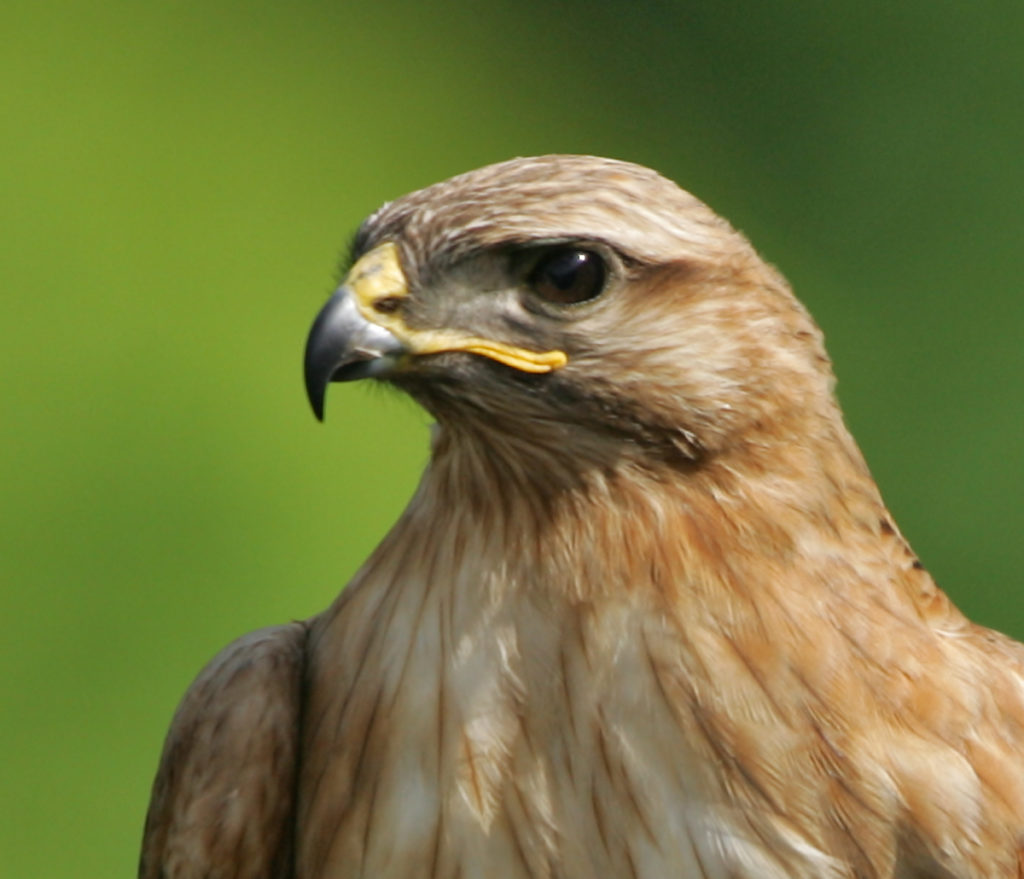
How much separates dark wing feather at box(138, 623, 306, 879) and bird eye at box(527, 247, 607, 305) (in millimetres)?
373

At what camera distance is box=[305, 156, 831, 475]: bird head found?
1.34 metres

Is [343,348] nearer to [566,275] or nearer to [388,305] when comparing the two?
[388,305]

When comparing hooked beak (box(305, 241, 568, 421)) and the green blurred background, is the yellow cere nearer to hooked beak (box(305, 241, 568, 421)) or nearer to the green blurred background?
hooked beak (box(305, 241, 568, 421))

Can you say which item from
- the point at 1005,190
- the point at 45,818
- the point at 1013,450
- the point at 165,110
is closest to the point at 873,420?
the point at 1013,450

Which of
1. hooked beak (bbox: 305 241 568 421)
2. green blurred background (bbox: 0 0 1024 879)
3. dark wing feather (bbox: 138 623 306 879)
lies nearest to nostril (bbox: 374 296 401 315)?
hooked beak (bbox: 305 241 568 421)

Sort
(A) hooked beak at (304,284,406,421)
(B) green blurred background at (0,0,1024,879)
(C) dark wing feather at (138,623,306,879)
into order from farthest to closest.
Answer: (B) green blurred background at (0,0,1024,879)
(C) dark wing feather at (138,623,306,879)
(A) hooked beak at (304,284,406,421)

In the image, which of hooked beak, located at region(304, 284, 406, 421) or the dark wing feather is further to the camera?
the dark wing feather

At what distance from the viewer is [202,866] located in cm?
146

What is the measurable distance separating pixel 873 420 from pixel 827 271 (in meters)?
0.28

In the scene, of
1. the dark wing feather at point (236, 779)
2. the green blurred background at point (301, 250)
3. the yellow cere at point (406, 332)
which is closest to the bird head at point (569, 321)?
the yellow cere at point (406, 332)

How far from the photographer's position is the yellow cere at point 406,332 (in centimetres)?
135

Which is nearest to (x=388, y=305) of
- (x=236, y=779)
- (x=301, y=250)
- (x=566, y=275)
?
(x=566, y=275)

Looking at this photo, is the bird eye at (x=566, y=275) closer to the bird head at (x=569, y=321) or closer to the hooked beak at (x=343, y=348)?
the bird head at (x=569, y=321)

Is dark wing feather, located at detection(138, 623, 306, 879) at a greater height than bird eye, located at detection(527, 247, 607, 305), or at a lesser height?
lesser
